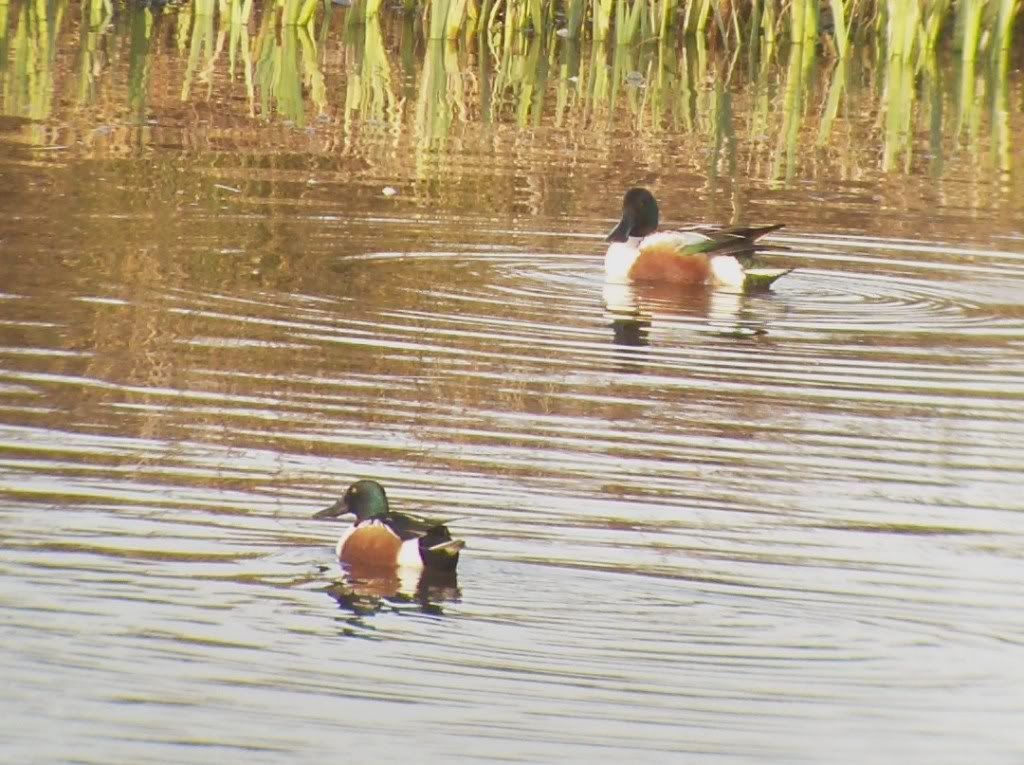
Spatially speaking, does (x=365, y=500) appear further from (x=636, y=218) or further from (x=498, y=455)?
(x=636, y=218)

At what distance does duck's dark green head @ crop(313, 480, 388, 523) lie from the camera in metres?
5.52

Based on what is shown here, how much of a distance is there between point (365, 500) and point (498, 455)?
44.6 inches

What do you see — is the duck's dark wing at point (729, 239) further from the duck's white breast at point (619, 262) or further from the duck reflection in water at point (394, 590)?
the duck reflection in water at point (394, 590)

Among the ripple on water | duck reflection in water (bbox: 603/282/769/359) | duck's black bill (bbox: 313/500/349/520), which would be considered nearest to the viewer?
the ripple on water

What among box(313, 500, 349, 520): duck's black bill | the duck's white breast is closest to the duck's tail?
the duck's white breast

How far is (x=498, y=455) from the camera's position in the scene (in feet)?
21.7

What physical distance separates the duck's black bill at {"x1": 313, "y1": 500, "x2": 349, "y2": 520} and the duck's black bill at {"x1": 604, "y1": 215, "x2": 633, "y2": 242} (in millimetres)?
5258

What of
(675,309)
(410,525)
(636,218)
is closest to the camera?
(410,525)

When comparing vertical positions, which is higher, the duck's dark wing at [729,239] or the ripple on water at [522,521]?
the duck's dark wing at [729,239]

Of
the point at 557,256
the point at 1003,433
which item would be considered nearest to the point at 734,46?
the point at 557,256

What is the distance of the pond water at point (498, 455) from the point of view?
451 centimetres

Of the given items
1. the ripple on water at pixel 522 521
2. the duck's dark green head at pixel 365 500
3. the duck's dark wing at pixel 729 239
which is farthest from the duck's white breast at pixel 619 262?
the duck's dark green head at pixel 365 500

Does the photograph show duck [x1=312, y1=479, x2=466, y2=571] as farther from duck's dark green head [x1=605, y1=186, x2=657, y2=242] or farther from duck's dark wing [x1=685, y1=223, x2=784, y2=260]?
duck's dark green head [x1=605, y1=186, x2=657, y2=242]

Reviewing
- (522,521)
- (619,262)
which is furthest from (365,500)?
(619,262)
